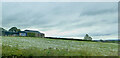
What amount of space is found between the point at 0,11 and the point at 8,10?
50cm

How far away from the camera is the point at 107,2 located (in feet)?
23.9

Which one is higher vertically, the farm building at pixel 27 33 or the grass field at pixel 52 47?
the farm building at pixel 27 33

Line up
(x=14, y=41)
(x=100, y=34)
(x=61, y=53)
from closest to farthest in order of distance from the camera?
1. (x=61, y=53)
2. (x=100, y=34)
3. (x=14, y=41)

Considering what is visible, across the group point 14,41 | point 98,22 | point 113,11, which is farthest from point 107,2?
point 14,41

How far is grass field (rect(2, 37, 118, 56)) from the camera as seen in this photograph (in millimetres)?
6521

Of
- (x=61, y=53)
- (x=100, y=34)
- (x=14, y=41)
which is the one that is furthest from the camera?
(x=14, y=41)

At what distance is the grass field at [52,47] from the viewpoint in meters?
6.52

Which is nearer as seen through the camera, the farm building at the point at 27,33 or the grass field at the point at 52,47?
the grass field at the point at 52,47

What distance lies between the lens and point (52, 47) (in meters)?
6.86

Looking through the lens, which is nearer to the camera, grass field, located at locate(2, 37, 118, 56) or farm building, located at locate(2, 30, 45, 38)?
grass field, located at locate(2, 37, 118, 56)

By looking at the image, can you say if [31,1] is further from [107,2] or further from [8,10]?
[107,2]

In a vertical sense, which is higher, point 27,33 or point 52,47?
point 27,33

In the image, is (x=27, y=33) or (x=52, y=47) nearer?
(x=52, y=47)

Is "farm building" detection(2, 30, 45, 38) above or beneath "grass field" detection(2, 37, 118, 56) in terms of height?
above
